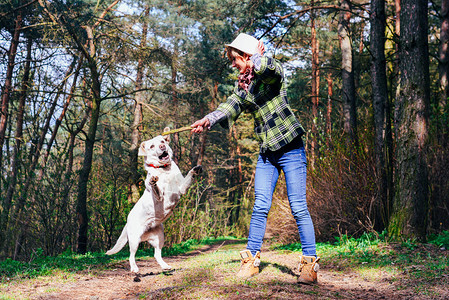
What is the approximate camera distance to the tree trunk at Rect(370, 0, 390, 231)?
5.52m

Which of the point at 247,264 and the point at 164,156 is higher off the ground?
the point at 164,156

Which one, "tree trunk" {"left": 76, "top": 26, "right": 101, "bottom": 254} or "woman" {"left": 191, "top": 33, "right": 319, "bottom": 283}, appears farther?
"tree trunk" {"left": 76, "top": 26, "right": 101, "bottom": 254}

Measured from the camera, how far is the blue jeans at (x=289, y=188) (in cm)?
332

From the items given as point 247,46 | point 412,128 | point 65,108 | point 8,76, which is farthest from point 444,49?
point 8,76

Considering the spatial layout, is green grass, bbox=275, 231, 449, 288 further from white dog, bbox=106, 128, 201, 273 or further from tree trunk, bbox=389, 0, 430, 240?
white dog, bbox=106, 128, 201, 273

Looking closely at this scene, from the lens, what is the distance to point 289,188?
11.1 feet

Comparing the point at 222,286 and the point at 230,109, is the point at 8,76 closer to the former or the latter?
the point at 230,109

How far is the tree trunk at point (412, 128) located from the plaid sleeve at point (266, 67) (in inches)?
98.1

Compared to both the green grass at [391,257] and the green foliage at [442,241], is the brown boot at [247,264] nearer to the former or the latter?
the green grass at [391,257]

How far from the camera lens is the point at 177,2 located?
64.0 feet

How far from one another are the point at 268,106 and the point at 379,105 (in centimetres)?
349

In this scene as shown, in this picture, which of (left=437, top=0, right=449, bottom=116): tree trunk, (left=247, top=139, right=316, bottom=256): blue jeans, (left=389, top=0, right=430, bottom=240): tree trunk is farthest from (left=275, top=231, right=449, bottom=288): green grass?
(left=437, top=0, right=449, bottom=116): tree trunk

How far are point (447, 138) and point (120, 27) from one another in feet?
22.9

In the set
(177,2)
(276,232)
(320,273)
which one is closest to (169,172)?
(320,273)
